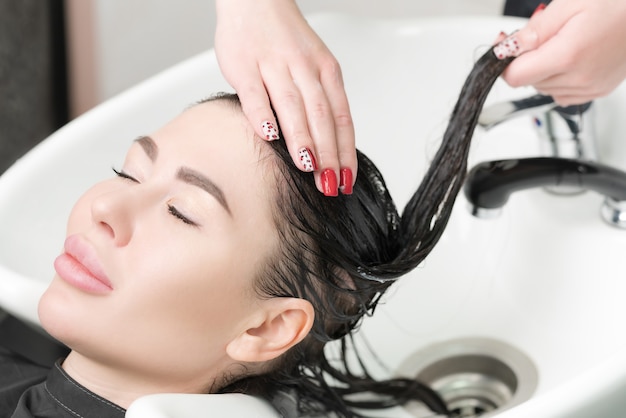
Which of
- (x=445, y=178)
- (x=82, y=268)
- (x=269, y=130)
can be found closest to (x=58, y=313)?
(x=82, y=268)

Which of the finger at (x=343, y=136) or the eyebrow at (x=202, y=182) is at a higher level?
the finger at (x=343, y=136)

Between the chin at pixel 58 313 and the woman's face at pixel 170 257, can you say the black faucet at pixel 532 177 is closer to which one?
the woman's face at pixel 170 257

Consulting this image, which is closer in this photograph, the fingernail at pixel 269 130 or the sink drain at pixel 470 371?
the fingernail at pixel 269 130

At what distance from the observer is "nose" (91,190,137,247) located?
0.94 meters

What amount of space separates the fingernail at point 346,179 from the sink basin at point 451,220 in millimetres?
340

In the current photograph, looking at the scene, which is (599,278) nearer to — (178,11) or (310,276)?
(310,276)

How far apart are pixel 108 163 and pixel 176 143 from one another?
28cm

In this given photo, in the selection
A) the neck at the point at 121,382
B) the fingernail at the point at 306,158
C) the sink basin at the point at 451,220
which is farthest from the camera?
the sink basin at the point at 451,220

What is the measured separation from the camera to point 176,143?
1.00 metres

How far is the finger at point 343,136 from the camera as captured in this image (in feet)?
3.12

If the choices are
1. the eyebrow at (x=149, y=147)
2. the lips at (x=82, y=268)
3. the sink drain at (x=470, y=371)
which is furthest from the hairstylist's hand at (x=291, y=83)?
A: the sink drain at (x=470, y=371)

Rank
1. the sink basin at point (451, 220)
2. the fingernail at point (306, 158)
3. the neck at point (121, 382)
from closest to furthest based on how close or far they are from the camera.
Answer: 1. the fingernail at point (306, 158)
2. the neck at point (121, 382)
3. the sink basin at point (451, 220)

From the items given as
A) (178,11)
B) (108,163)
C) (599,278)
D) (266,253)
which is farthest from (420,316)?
(178,11)

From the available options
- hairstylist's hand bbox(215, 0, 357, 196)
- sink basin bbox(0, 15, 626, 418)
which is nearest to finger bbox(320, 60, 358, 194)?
hairstylist's hand bbox(215, 0, 357, 196)
